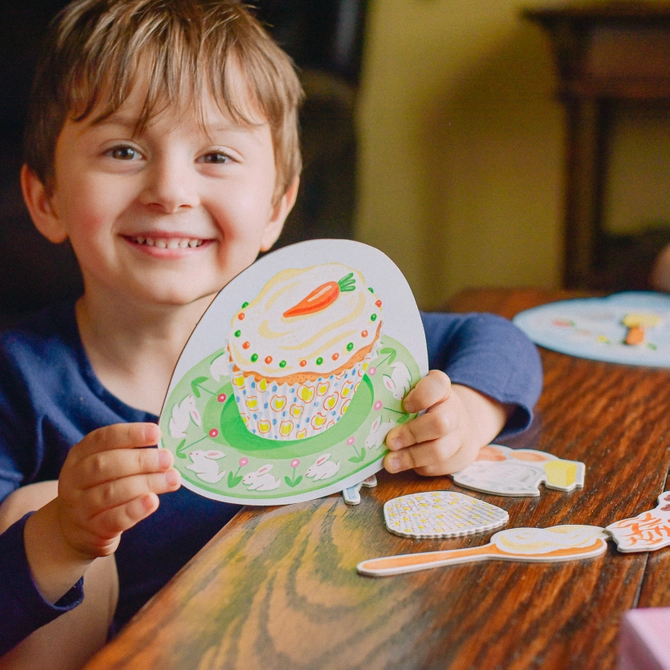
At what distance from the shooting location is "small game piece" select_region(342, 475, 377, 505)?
0.61 metres

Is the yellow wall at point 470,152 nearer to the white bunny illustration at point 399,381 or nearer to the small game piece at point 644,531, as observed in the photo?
the white bunny illustration at point 399,381

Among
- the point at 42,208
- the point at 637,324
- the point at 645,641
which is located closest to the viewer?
the point at 645,641

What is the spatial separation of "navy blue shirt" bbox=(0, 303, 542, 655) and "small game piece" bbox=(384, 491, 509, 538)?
0.57ft

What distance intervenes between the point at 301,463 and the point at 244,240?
28 centimetres

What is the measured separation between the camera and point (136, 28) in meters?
0.79

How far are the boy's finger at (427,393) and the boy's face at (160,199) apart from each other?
25cm

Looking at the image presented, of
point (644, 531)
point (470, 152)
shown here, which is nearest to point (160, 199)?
point (644, 531)

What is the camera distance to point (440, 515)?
0.58 meters

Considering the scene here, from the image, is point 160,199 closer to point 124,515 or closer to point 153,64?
point 153,64

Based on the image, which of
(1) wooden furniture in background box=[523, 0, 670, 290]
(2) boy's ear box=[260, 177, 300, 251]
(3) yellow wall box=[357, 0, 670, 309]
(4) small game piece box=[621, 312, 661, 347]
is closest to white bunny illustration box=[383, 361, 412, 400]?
(2) boy's ear box=[260, 177, 300, 251]

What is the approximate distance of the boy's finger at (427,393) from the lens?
25.2 inches

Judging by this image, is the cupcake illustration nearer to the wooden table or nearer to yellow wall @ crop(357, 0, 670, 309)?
the wooden table

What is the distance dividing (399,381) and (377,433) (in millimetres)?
44

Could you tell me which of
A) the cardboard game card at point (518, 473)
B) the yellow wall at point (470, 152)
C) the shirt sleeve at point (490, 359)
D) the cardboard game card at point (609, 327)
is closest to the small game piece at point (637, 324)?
the cardboard game card at point (609, 327)
